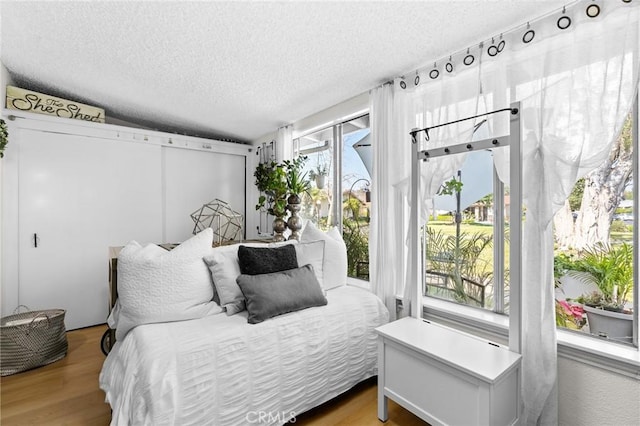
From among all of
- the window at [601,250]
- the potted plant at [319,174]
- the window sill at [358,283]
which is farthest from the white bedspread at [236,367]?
the potted plant at [319,174]

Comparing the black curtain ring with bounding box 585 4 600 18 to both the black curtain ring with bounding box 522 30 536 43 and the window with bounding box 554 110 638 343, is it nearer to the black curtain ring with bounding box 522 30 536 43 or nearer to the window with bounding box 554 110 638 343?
the black curtain ring with bounding box 522 30 536 43

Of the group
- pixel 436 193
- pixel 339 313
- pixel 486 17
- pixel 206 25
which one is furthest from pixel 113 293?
pixel 486 17

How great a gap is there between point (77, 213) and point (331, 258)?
282 centimetres

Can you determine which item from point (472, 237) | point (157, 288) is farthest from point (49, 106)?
point (472, 237)

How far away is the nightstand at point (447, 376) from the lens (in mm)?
1367

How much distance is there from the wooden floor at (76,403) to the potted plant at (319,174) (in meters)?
2.03

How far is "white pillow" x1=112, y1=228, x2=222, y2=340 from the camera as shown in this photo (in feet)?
5.35

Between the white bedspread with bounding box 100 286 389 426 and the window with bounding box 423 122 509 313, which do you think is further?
the window with bounding box 423 122 509 313

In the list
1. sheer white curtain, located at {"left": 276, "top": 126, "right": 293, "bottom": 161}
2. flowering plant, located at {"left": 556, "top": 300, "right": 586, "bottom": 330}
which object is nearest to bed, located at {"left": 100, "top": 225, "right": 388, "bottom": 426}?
flowering plant, located at {"left": 556, "top": 300, "right": 586, "bottom": 330}

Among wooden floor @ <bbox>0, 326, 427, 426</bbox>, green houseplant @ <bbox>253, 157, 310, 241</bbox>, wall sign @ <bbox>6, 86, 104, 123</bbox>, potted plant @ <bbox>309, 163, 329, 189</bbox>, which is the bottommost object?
wooden floor @ <bbox>0, 326, 427, 426</bbox>

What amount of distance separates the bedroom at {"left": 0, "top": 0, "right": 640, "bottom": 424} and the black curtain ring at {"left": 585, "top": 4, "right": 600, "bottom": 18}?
0.03 meters

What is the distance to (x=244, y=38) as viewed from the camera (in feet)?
6.15

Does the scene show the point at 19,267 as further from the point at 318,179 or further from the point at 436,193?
the point at 436,193

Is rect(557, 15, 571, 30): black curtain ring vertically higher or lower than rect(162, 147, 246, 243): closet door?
higher
